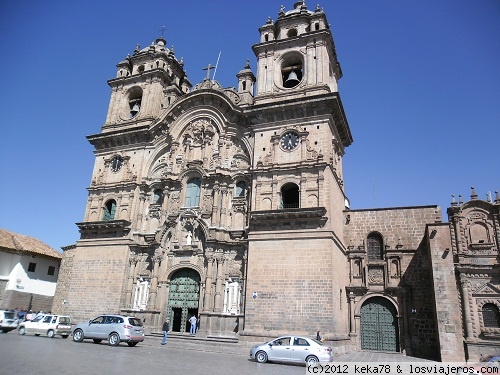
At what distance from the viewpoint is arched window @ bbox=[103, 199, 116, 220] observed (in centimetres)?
2873

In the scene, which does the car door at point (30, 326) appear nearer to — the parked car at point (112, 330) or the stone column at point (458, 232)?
the parked car at point (112, 330)

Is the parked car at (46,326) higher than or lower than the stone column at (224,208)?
lower

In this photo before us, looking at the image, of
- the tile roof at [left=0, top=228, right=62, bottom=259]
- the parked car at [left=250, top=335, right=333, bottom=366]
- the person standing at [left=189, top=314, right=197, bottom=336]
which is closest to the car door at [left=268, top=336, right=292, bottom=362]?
the parked car at [left=250, top=335, right=333, bottom=366]

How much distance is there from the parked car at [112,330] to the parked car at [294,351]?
221 inches

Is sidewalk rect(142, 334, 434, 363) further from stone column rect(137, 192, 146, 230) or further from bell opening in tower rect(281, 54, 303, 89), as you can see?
bell opening in tower rect(281, 54, 303, 89)

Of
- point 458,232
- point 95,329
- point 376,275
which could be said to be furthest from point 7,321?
point 458,232

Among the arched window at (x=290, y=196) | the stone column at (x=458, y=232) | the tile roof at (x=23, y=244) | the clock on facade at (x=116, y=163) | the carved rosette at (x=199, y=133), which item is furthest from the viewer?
the tile roof at (x=23, y=244)

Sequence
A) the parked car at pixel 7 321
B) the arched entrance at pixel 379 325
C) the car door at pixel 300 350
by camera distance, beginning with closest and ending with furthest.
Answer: the car door at pixel 300 350 < the parked car at pixel 7 321 < the arched entrance at pixel 379 325

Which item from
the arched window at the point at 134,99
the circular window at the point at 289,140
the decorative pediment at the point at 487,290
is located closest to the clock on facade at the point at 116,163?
the arched window at the point at 134,99

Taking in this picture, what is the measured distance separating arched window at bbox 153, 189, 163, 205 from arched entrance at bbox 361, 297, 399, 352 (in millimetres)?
15039

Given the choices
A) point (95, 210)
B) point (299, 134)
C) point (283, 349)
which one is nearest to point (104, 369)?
point (283, 349)

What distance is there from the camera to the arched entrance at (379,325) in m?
22.7

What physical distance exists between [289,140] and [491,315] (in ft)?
47.9

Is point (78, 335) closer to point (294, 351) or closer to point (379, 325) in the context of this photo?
point (294, 351)
